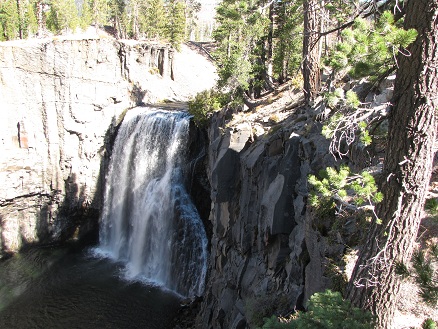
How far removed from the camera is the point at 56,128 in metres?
27.5

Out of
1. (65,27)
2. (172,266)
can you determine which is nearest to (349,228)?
(172,266)

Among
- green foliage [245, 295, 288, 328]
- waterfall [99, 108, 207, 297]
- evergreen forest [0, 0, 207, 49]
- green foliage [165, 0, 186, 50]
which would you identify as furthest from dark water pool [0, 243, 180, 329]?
evergreen forest [0, 0, 207, 49]

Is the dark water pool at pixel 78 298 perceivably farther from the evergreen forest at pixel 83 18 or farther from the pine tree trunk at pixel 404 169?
the evergreen forest at pixel 83 18

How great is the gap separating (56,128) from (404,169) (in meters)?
27.3

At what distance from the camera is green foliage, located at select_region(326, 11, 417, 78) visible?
4152 millimetres

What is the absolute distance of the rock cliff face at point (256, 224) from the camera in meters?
9.51

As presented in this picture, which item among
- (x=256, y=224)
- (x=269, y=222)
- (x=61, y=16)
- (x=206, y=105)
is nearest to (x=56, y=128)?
(x=206, y=105)

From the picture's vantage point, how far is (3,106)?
996 inches

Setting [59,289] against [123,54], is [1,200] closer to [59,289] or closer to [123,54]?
[59,289]

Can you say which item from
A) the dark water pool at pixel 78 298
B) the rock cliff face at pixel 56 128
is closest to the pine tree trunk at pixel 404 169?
the dark water pool at pixel 78 298

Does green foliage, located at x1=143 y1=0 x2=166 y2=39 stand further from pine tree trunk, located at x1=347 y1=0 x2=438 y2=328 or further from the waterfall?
pine tree trunk, located at x1=347 y1=0 x2=438 y2=328

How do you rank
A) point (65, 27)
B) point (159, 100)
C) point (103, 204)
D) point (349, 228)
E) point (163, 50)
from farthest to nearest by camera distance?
point (65, 27) < point (163, 50) < point (159, 100) < point (103, 204) < point (349, 228)

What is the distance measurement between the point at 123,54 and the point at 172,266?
19.1 metres

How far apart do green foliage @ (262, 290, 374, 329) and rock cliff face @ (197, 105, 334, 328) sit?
3525 millimetres
